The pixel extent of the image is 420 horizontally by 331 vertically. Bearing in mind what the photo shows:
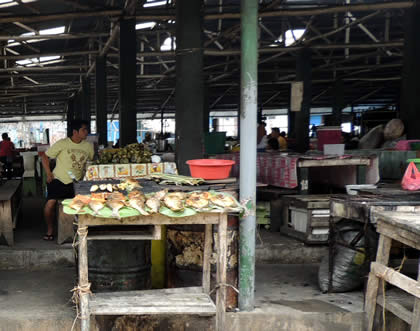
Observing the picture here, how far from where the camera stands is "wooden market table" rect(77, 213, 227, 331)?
3395mm

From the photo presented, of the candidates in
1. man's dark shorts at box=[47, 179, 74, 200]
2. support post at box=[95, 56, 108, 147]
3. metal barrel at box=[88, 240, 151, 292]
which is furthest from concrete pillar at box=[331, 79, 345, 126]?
metal barrel at box=[88, 240, 151, 292]

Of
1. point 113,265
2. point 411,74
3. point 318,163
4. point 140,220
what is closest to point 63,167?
point 113,265

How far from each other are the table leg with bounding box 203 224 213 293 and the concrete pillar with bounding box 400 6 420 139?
6949 mm

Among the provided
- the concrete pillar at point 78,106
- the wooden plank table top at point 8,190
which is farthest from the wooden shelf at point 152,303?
the concrete pillar at point 78,106

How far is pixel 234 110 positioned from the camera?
29.4 metres

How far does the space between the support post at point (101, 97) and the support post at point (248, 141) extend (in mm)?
10855

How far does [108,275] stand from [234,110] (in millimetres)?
25893

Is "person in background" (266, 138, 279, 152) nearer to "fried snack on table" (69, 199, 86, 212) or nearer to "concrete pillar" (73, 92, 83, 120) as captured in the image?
"fried snack on table" (69, 199, 86, 212)

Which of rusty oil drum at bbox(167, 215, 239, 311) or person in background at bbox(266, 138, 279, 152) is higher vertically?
person in background at bbox(266, 138, 279, 152)

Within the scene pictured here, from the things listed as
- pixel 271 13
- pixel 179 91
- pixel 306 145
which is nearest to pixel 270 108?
pixel 306 145

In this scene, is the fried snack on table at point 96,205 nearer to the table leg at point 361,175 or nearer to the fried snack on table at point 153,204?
the fried snack on table at point 153,204

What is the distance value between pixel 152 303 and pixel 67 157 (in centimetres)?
336

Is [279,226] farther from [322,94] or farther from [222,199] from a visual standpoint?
[322,94]

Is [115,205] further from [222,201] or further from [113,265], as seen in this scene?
[113,265]
